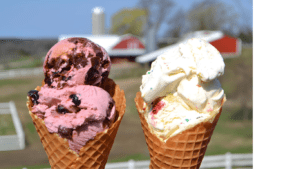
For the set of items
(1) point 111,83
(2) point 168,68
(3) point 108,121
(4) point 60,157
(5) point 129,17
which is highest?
(2) point 168,68

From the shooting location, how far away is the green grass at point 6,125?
9.21 meters

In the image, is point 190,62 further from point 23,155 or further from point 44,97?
point 23,155

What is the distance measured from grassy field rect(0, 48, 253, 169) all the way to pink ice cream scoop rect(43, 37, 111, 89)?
17.6 ft

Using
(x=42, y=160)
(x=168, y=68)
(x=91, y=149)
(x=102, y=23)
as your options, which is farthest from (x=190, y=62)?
(x=102, y=23)

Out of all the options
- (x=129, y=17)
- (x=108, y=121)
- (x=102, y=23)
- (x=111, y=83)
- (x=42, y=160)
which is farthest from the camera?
(x=129, y=17)

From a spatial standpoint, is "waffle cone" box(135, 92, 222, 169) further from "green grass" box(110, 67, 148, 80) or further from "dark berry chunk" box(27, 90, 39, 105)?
"green grass" box(110, 67, 148, 80)

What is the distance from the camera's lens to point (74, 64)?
2252mm

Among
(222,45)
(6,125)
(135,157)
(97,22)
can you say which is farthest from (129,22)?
(135,157)

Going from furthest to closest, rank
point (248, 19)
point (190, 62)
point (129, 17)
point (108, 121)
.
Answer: point (129, 17) → point (248, 19) → point (108, 121) → point (190, 62)

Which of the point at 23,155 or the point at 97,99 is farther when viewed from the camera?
the point at 23,155

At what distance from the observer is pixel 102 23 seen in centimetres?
3459

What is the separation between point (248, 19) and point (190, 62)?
33.4ft

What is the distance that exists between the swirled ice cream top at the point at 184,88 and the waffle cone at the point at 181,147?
53 mm

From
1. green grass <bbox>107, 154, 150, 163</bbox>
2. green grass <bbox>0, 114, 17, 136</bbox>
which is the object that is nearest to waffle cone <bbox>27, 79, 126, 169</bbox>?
green grass <bbox>107, 154, 150, 163</bbox>
